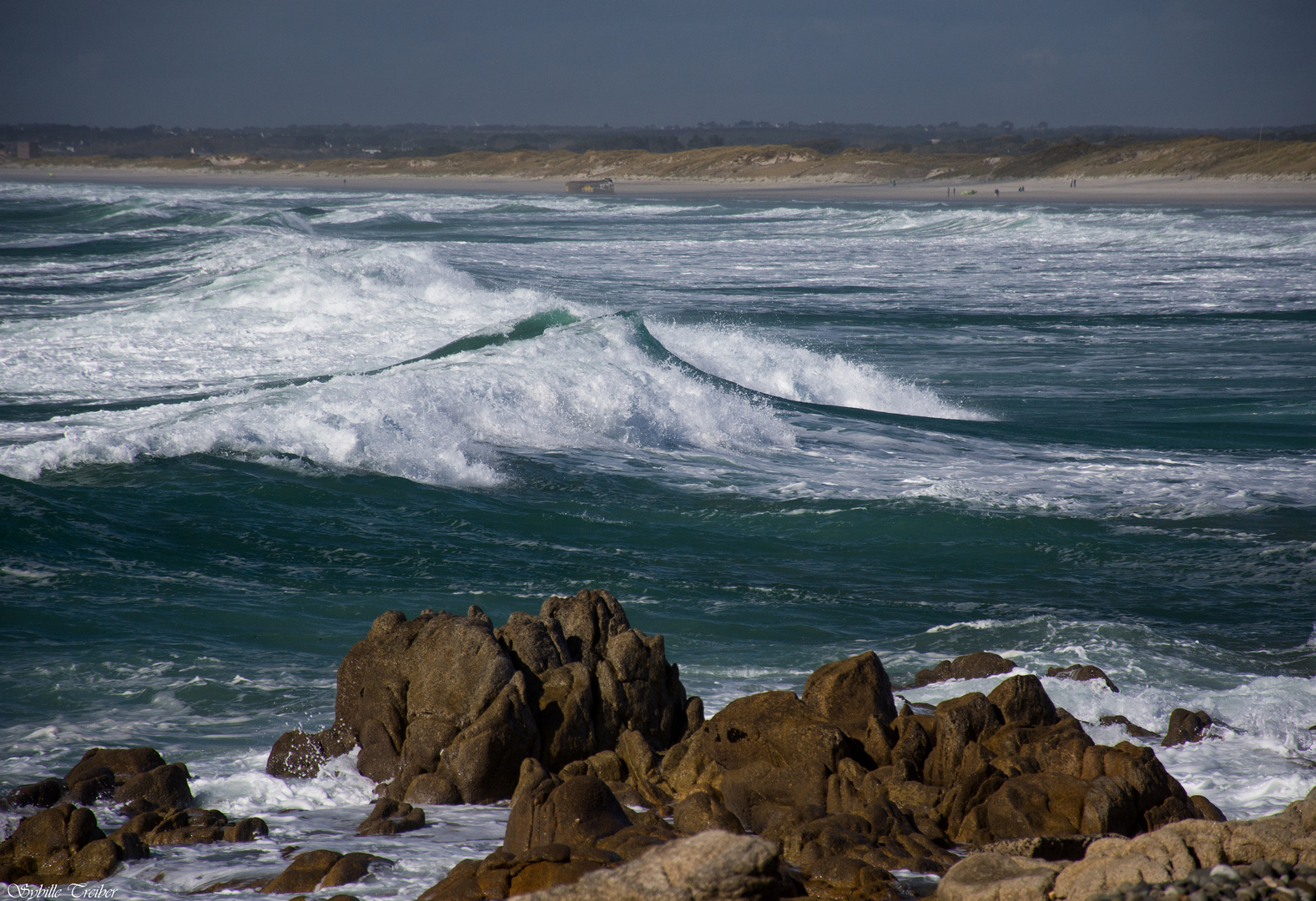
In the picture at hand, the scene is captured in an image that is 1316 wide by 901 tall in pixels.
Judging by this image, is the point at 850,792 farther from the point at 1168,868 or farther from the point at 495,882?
the point at 495,882

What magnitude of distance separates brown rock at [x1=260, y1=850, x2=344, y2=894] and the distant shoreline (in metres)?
59.1

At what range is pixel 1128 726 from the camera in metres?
4.89

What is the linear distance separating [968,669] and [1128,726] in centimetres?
77

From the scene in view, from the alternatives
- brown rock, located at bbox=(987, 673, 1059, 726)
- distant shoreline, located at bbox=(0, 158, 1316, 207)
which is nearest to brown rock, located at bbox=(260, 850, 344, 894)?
brown rock, located at bbox=(987, 673, 1059, 726)

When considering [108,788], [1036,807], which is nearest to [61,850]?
[108,788]

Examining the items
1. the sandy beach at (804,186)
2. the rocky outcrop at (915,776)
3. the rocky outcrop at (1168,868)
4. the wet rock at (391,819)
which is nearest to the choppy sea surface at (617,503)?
the wet rock at (391,819)

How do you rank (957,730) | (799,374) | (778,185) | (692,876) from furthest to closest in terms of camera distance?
(778,185) → (799,374) → (957,730) → (692,876)

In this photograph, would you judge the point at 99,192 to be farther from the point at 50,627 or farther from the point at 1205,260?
the point at 50,627

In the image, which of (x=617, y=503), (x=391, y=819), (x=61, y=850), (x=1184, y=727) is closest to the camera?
(x=61, y=850)

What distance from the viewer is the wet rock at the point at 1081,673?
5371mm

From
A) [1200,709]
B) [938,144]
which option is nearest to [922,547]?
[1200,709]

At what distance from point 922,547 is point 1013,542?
2.33ft

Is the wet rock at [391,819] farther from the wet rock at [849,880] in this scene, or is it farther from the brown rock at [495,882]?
the wet rock at [849,880]

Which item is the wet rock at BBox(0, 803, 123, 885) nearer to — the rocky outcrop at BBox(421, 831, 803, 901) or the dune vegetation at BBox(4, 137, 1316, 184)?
the rocky outcrop at BBox(421, 831, 803, 901)
